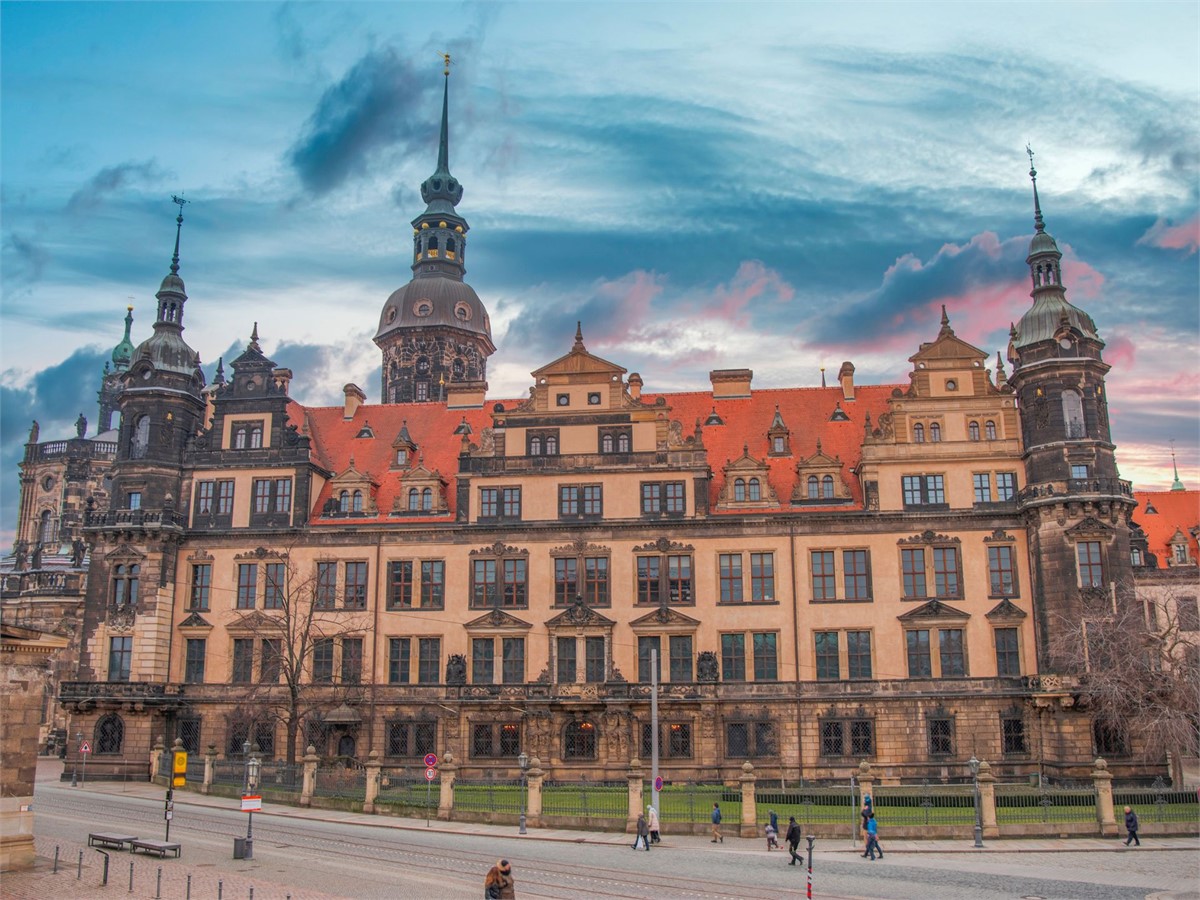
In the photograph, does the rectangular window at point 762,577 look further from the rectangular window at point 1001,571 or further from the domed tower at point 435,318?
the domed tower at point 435,318

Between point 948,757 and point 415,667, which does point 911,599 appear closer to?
point 948,757

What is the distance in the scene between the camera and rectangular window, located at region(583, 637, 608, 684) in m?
53.7

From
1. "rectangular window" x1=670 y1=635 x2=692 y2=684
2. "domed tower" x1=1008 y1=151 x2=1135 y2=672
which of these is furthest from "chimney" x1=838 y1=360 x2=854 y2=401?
"rectangular window" x1=670 y1=635 x2=692 y2=684

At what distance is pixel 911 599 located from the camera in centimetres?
5275

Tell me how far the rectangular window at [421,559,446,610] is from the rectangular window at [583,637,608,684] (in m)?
7.70

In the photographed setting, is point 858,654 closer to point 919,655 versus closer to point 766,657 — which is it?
Answer: point 919,655

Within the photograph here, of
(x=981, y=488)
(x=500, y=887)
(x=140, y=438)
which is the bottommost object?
(x=500, y=887)

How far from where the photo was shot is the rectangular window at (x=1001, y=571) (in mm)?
52562

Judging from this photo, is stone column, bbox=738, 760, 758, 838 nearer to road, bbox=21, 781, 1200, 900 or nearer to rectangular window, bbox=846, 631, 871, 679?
road, bbox=21, 781, 1200, 900

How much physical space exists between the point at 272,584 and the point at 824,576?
27558 millimetres

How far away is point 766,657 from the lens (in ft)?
174

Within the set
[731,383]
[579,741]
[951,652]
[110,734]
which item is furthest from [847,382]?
[110,734]

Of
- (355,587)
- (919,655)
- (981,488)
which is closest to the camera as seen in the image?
(919,655)

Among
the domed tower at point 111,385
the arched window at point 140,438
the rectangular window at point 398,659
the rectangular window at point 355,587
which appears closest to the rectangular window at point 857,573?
the rectangular window at point 398,659
